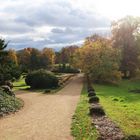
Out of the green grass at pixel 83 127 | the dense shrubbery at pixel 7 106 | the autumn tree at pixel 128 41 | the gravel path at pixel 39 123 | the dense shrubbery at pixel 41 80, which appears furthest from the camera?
the autumn tree at pixel 128 41

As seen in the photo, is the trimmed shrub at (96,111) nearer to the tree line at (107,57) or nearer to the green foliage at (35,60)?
the tree line at (107,57)

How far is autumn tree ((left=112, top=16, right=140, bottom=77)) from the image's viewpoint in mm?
72062

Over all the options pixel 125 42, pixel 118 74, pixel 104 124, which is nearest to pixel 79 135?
pixel 104 124

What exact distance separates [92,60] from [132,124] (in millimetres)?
41837

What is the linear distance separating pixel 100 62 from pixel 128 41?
56.8 feet

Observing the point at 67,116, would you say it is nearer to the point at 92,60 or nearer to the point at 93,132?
the point at 93,132

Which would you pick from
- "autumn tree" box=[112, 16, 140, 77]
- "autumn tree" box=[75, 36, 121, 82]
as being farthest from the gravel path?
"autumn tree" box=[112, 16, 140, 77]

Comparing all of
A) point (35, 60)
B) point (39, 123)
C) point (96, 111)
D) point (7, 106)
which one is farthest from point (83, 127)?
point (35, 60)

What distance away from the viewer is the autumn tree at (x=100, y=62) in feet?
193

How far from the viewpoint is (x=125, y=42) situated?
74.2 meters

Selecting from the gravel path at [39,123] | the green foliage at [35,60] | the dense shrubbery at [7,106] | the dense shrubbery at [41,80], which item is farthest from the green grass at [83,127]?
the green foliage at [35,60]

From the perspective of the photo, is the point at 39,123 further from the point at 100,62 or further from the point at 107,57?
the point at 107,57

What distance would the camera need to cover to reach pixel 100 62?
59.1m

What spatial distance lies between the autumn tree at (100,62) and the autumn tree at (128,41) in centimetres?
1008
